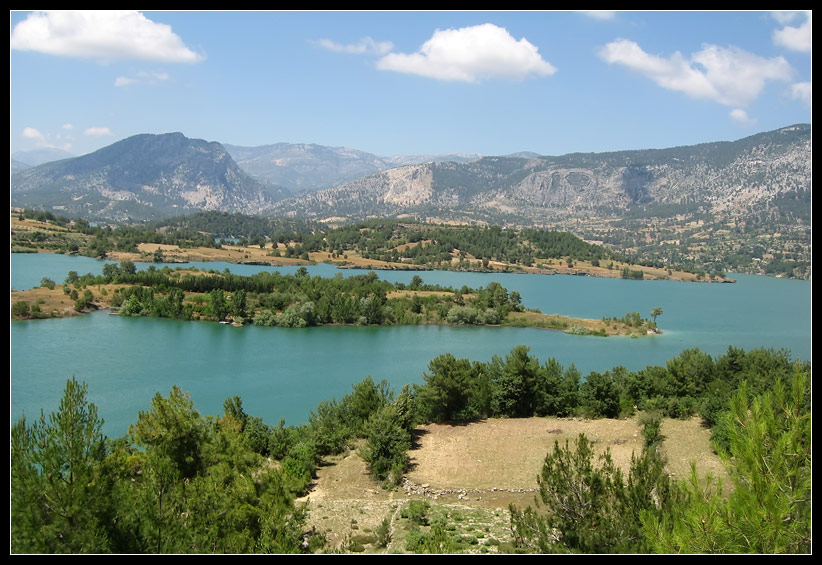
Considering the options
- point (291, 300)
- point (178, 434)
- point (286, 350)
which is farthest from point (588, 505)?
point (291, 300)

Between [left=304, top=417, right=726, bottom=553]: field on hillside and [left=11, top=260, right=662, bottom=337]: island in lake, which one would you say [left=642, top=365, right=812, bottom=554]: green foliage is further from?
[left=11, top=260, right=662, bottom=337]: island in lake

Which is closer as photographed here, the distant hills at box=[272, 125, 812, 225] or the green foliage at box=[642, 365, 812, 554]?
the green foliage at box=[642, 365, 812, 554]

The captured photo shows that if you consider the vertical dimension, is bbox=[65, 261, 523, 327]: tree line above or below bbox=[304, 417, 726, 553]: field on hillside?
above

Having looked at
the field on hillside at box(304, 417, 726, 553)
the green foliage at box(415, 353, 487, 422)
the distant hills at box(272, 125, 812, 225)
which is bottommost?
the field on hillside at box(304, 417, 726, 553)

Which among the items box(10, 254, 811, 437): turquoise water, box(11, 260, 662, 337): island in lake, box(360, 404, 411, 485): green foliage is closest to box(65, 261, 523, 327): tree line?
box(11, 260, 662, 337): island in lake

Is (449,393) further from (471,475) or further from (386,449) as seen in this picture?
(471,475)
